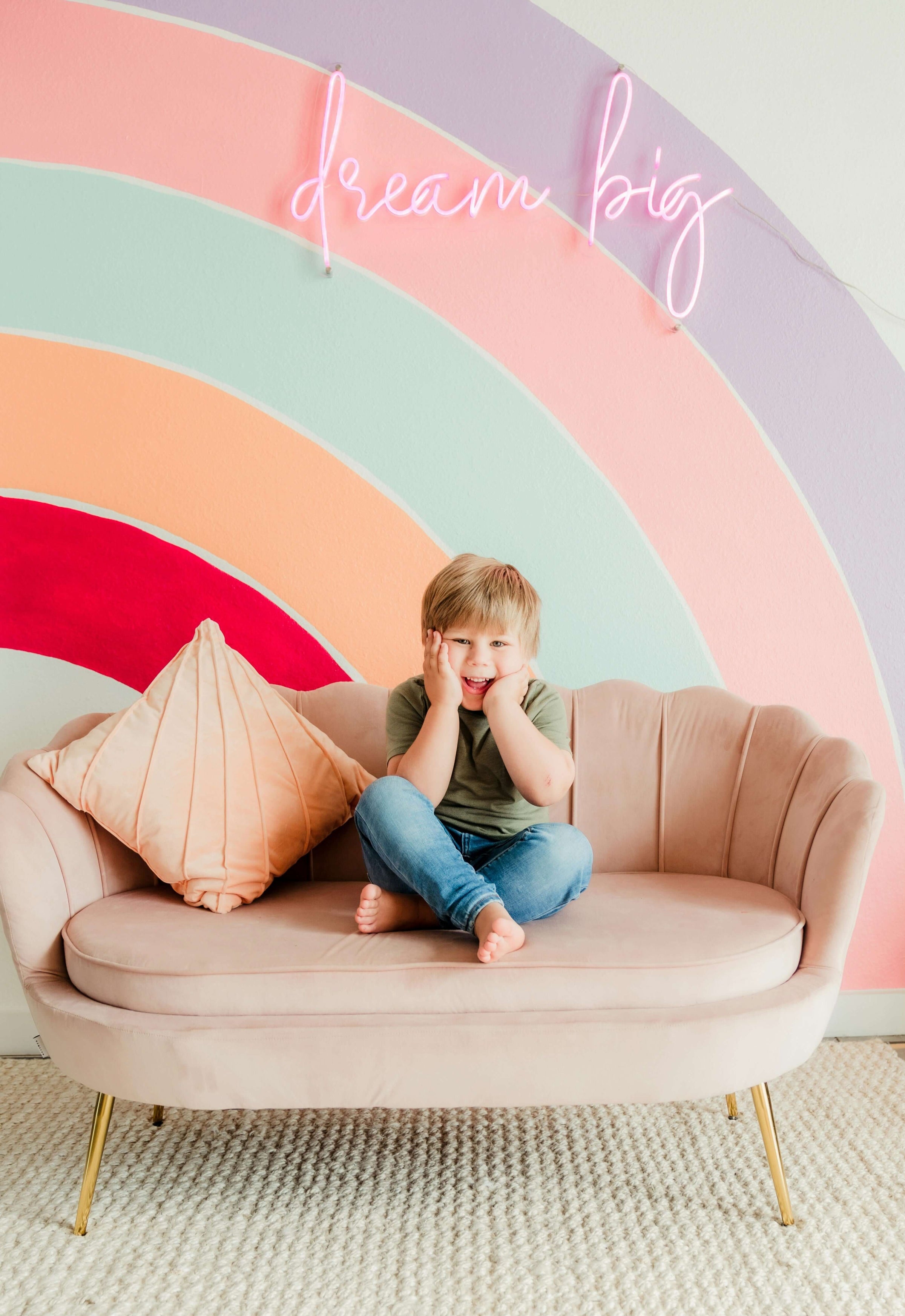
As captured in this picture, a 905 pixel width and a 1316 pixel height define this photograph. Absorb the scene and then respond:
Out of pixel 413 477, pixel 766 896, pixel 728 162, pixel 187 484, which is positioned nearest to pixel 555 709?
pixel 766 896

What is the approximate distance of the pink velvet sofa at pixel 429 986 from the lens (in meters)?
1.23

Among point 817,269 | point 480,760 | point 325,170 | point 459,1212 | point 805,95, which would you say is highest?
point 805,95

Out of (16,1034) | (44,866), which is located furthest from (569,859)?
(16,1034)

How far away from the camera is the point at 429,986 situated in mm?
1239

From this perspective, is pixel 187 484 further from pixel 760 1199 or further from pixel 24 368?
pixel 760 1199

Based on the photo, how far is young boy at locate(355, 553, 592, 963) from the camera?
4.42ft

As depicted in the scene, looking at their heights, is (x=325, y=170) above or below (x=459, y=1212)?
above

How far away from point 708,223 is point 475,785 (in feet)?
4.11

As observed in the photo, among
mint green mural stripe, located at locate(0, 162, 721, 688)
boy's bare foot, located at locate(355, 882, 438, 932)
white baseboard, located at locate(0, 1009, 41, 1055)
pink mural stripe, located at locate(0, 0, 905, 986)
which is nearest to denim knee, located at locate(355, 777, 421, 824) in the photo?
boy's bare foot, located at locate(355, 882, 438, 932)

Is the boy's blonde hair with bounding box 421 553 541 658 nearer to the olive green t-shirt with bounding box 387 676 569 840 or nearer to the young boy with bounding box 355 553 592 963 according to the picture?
the young boy with bounding box 355 553 592 963

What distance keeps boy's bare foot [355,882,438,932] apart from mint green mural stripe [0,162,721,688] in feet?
2.23

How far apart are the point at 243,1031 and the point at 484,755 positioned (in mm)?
587

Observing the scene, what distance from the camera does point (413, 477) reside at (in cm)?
193

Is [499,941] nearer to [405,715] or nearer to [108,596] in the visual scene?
[405,715]
